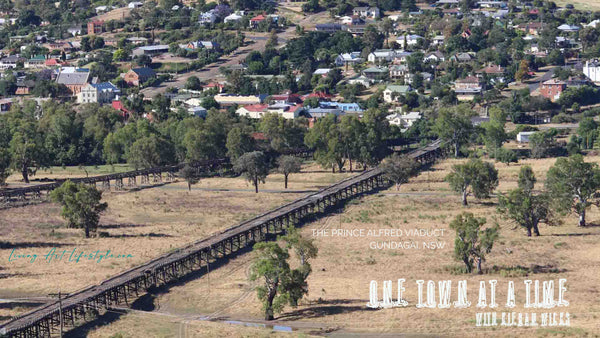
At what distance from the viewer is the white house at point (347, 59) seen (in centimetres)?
17255

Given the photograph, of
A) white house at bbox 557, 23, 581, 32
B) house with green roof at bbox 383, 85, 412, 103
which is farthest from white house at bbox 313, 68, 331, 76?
white house at bbox 557, 23, 581, 32

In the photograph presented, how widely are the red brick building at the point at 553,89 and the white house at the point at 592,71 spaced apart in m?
12.1

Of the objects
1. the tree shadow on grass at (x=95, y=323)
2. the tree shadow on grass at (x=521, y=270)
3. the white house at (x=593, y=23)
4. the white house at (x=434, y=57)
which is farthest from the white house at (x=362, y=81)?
the tree shadow on grass at (x=95, y=323)

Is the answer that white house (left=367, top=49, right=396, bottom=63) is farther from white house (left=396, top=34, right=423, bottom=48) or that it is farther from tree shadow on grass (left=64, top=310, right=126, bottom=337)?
tree shadow on grass (left=64, top=310, right=126, bottom=337)

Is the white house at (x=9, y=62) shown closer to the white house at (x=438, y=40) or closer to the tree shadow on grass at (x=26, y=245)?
the white house at (x=438, y=40)

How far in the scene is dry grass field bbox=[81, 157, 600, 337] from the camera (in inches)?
2141

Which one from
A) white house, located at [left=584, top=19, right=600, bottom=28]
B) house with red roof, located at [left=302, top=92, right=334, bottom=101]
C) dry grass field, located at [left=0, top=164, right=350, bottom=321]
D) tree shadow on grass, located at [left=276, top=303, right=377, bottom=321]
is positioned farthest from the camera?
white house, located at [left=584, top=19, right=600, bottom=28]

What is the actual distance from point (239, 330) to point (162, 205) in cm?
4023

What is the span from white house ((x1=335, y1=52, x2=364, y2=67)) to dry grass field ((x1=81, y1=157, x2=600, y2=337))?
287ft

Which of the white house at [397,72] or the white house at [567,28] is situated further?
the white house at [567,28]

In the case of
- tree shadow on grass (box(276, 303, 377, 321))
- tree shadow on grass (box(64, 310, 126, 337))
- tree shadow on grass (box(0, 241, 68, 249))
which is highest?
tree shadow on grass (box(276, 303, 377, 321))

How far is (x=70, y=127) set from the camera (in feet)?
399

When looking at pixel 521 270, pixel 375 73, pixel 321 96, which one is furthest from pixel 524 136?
pixel 521 270

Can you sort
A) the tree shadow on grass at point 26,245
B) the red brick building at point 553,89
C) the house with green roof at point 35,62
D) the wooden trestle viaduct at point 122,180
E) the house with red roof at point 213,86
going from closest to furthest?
the tree shadow on grass at point 26,245 → the wooden trestle viaduct at point 122,180 → the red brick building at point 553,89 → the house with red roof at point 213,86 → the house with green roof at point 35,62
